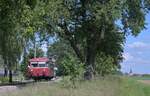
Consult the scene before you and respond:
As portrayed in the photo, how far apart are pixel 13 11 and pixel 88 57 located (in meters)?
33.1

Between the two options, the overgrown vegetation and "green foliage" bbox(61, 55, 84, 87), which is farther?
the overgrown vegetation

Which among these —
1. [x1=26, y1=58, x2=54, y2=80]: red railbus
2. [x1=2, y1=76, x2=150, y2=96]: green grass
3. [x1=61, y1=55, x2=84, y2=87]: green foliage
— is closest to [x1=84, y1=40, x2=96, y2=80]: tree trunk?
[x1=26, y1=58, x2=54, y2=80]: red railbus

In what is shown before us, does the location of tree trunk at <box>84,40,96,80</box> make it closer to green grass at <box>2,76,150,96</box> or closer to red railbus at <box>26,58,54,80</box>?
red railbus at <box>26,58,54,80</box>

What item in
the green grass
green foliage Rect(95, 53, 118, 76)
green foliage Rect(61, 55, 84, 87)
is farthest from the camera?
green foliage Rect(95, 53, 118, 76)

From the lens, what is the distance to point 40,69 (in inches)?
2827

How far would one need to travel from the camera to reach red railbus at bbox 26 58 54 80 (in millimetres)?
71438

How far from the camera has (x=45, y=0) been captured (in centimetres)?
4466

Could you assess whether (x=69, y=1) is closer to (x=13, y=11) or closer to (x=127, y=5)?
(x=127, y=5)

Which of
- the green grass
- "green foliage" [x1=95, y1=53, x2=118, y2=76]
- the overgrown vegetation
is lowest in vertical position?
the green grass

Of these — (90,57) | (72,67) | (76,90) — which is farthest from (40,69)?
(76,90)

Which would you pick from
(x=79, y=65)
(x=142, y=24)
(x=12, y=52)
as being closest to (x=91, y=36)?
(x=142, y=24)

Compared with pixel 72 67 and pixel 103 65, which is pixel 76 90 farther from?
pixel 103 65

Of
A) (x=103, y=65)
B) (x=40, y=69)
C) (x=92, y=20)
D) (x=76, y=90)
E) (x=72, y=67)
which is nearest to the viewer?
(x=76, y=90)

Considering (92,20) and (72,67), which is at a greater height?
(92,20)
